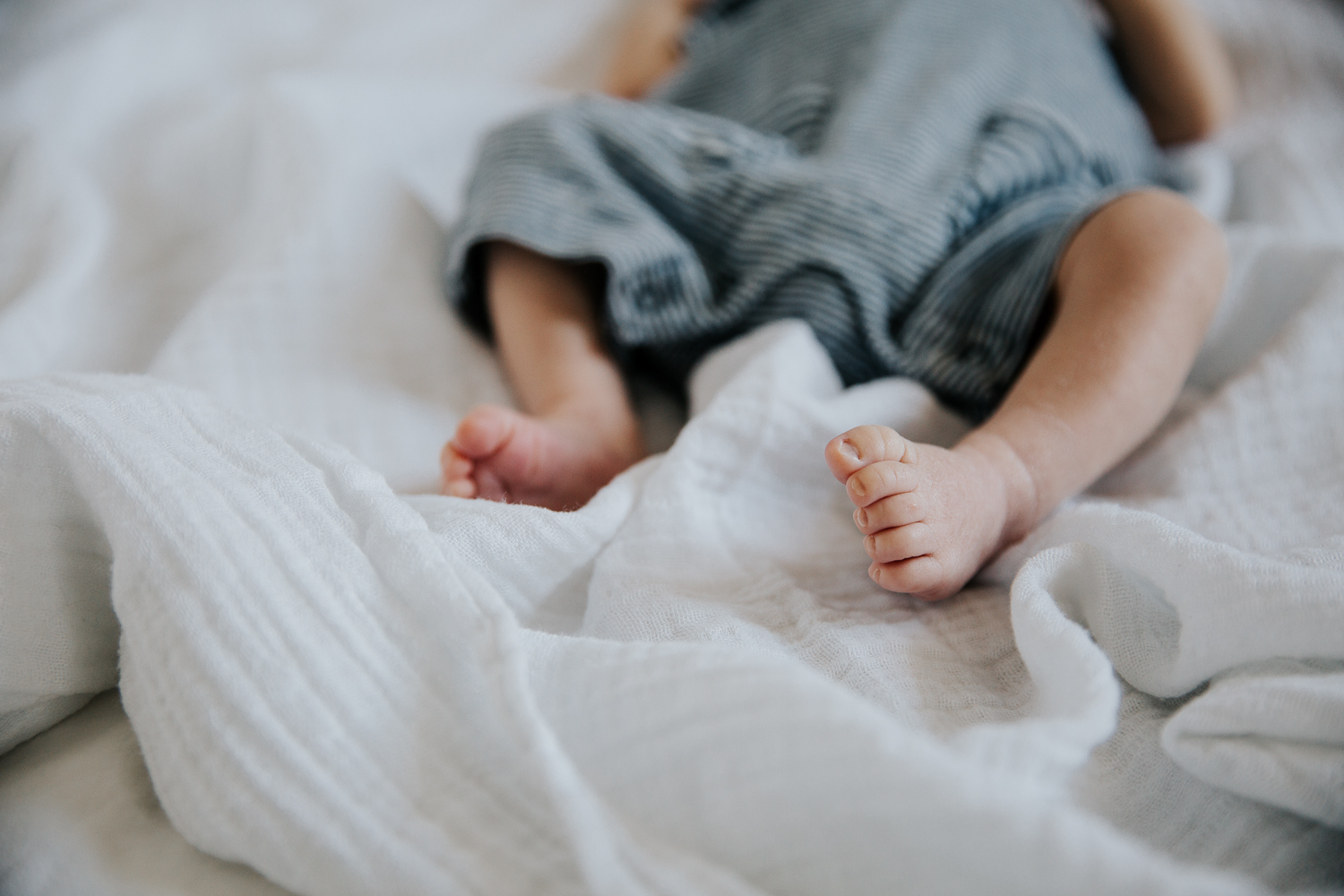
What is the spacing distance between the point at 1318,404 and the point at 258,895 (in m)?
0.65

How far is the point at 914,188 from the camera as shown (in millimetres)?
674

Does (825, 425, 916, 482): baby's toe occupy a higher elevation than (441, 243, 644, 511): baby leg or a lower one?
higher

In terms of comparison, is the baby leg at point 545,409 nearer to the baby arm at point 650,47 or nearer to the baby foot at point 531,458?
the baby foot at point 531,458

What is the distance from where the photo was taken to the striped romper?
629 millimetres

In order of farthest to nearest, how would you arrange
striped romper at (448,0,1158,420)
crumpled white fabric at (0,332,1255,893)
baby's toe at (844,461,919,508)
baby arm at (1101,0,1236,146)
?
1. baby arm at (1101,0,1236,146)
2. striped romper at (448,0,1158,420)
3. baby's toe at (844,461,919,508)
4. crumpled white fabric at (0,332,1255,893)

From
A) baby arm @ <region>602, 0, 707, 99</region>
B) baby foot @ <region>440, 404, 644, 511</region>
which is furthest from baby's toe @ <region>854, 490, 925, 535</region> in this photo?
baby arm @ <region>602, 0, 707, 99</region>

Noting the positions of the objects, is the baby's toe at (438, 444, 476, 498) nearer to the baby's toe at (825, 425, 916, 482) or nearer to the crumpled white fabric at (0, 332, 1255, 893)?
the crumpled white fabric at (0, 332, 1255, 893)

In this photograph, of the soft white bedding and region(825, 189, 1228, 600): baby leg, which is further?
region(825, 189, 1228, 600): baby leg

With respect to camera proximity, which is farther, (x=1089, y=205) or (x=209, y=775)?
(x=1089, y=205)

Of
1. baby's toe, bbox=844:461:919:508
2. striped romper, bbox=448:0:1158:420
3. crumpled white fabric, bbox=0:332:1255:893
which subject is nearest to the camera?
crumpled white fabric, bbox=0:332:1255:893

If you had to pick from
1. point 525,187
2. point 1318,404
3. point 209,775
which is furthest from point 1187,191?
point 209,775

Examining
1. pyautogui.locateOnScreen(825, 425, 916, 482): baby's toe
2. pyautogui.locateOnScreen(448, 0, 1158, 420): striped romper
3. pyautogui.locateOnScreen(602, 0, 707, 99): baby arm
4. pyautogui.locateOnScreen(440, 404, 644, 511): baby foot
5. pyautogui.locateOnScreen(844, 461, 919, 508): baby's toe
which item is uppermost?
pyautogui.locateOnScreen(602, 0, 707, 99): baby arm

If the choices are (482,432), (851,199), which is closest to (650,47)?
(851,199)

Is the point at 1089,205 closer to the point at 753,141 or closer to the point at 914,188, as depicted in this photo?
the point at 914,188
